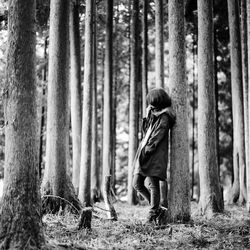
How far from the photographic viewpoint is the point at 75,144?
12.2 m

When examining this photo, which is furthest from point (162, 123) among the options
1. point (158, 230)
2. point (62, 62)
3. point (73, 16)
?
point (73, 16)

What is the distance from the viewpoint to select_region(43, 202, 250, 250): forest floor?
5113 mm

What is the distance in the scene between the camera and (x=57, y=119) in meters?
7.79

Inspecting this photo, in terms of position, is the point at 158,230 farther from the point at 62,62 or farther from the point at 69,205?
the point at 62,62

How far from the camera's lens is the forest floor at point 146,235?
5113mm

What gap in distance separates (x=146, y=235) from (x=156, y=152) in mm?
1542

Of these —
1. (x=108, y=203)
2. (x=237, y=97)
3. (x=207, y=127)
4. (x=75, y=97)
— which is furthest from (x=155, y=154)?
(x=237, y=97)

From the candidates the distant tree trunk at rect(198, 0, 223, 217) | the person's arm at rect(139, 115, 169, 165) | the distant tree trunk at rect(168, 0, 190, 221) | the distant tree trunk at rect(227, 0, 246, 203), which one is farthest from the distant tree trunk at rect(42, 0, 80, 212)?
the distant tree trunk at rect(227, 0, 246, 203)

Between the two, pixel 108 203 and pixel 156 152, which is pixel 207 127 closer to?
pixel 156 152

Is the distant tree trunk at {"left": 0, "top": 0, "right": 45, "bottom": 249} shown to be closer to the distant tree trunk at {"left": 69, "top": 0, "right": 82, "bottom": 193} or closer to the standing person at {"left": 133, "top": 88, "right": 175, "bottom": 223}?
the standing person at {"left": 133, "top": 88, "right": 175, "bottom": 223}

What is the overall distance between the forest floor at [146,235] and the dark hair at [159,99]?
2.15 metres

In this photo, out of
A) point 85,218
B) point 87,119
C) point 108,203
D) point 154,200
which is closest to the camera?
point 85,218

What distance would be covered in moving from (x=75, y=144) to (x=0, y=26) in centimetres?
431

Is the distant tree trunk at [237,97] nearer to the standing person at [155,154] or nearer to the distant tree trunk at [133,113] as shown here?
the distant tree trunk at [133,113]
